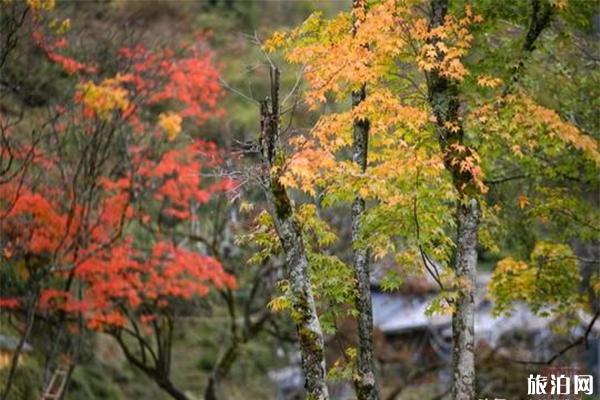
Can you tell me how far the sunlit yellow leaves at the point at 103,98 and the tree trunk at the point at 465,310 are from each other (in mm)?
7386

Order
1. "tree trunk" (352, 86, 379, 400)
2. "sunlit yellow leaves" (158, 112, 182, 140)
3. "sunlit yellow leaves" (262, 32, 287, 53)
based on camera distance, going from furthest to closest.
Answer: "sunlit yellow leaves" (158, 112, 182, 140)
"sunlit yellow leaves" (262, 32, 287, 53)
"tree trunk" (352, 86, 379, 400)

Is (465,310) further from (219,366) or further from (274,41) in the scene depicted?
(219,366)

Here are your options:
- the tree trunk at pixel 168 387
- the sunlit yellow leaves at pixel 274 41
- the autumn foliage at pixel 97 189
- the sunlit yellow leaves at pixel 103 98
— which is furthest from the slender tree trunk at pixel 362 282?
the tree trunk at pixel 168 387

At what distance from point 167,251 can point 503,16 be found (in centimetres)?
898

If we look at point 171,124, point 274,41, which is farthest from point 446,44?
point 171,124

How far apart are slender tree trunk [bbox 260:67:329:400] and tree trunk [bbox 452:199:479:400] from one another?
6.37ft

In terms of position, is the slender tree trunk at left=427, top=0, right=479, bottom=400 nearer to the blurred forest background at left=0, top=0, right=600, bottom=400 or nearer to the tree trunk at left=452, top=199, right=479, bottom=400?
the tree trunk at left=452, top=199, right=479, bottom=400

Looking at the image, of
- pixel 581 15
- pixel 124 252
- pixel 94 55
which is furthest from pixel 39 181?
pixel 581 15

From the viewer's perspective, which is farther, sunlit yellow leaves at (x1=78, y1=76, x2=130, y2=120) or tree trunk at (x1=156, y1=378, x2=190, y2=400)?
tree trunk at (x1=156, y1=378, x2=190, y2=400)

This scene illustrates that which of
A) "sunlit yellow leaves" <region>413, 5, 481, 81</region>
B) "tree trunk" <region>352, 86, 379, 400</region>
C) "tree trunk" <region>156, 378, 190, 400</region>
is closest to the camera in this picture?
"sunlit yellow leaves" <region>413, 5, 481, 81</region>

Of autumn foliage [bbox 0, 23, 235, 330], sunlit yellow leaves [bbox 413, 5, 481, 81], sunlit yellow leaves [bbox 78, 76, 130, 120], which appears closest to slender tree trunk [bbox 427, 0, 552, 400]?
sunlit yellow leaves [bbox 413, 5, 481, 81]

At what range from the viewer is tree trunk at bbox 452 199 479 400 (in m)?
9.18

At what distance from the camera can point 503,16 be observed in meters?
10.3

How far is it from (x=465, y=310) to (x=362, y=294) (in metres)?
1.32
